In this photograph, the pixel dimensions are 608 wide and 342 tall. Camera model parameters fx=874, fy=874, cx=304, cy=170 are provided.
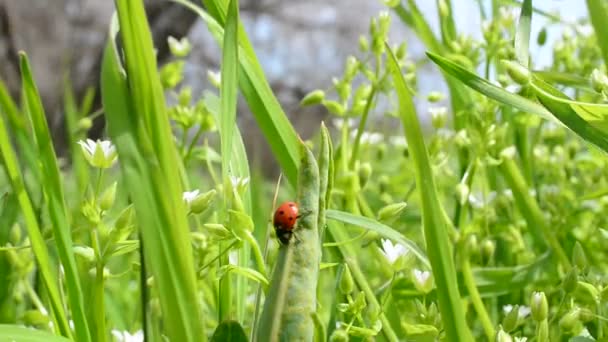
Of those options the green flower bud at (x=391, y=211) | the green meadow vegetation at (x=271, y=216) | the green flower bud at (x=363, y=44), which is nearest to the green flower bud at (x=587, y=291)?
the green meadow vegetation at (x=271, y=216)

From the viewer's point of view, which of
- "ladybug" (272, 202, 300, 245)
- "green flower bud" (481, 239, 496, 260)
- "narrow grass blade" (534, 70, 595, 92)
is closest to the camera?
"ladybug" (272, 202, 300, 245)

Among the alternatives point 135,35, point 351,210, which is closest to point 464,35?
point 351,210

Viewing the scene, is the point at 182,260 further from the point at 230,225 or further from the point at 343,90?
the point at 343,90

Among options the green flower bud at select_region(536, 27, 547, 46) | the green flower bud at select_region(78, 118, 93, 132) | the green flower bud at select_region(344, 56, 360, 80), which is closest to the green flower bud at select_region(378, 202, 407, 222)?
the green flower bud at select_region(344, 56, 360, 80)

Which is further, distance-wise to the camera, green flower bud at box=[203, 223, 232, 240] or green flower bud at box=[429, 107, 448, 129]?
green flower bud at box=[429, 107, 448, 129]

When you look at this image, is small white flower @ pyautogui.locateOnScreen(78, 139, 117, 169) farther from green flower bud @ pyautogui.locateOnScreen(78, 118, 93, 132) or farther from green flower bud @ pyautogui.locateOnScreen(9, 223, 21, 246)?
green flower bud @ pyautogui.locateOnScreen(78, 118, 93, 132)

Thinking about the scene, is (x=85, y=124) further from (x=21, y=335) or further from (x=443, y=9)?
(x=21, y=335)

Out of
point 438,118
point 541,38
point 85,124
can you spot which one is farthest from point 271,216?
point 541,38

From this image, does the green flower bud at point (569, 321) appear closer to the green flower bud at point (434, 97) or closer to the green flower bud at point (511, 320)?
the green flower bud at point (511, 320)
